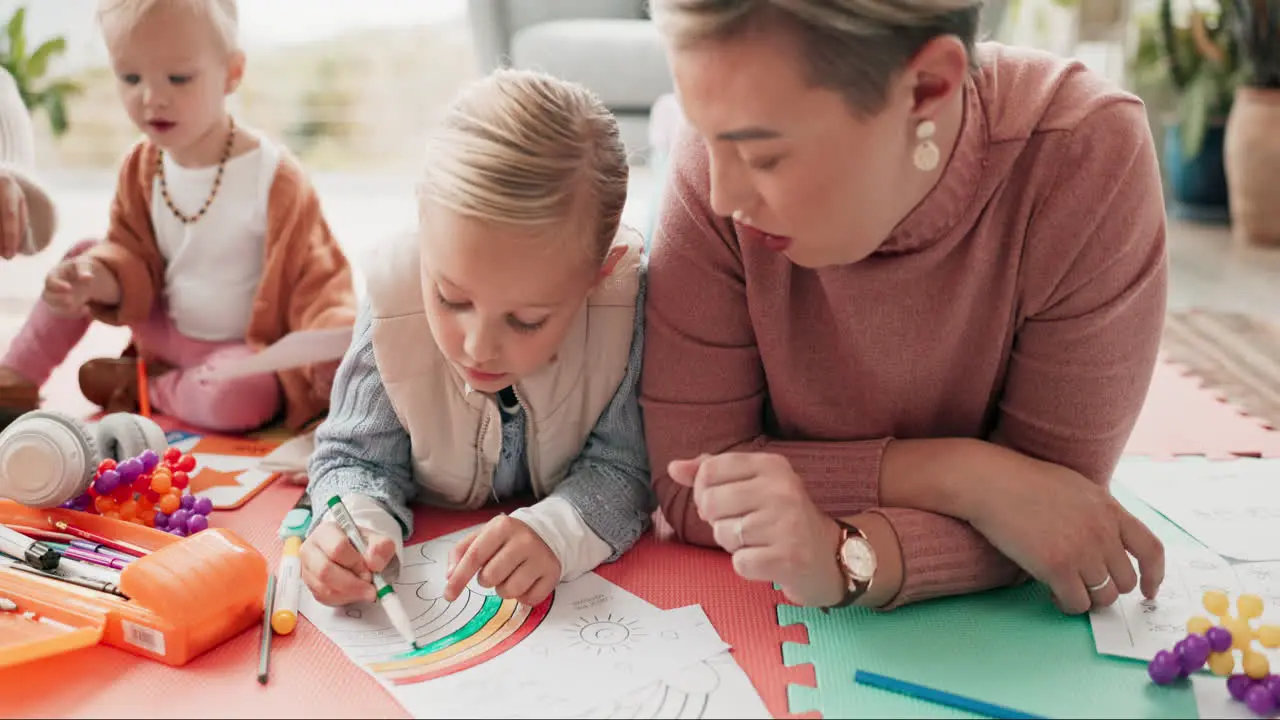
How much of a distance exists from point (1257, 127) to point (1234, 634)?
2.22m

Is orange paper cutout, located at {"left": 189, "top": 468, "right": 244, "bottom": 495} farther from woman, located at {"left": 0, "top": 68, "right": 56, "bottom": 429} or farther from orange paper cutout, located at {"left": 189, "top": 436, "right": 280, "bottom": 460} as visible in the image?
woman, located at {"left": 0, "top": 68, "right": 56, "bottom": 429}

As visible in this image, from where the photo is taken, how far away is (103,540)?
1154 millimetres

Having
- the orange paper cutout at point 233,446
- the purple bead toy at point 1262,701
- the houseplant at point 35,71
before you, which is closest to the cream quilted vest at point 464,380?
the orange paper cutout at point 233,446

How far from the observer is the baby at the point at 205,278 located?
1.55m

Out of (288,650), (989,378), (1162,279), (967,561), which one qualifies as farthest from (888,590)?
(288,650)

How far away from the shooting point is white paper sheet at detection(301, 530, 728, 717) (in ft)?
3.08

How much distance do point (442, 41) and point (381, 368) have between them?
2678 mm

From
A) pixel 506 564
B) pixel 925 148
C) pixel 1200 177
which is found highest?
pixel 925 148

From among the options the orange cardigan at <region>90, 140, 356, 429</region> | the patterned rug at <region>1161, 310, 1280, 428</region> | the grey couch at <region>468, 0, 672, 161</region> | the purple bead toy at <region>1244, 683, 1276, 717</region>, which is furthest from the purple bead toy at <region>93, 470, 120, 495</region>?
the grey couch at <region>468, 0, 672, 161</region>

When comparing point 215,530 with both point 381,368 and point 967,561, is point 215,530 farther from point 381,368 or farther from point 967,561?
point 967,561

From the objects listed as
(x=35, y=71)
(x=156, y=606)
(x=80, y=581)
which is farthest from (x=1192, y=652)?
(x=35, y=71)

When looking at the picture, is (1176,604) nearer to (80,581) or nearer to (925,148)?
(925,148)

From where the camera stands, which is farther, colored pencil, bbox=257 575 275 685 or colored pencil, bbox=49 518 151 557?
colored pencil, bbox=49 518 151 557

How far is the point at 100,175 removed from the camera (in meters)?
3.41
